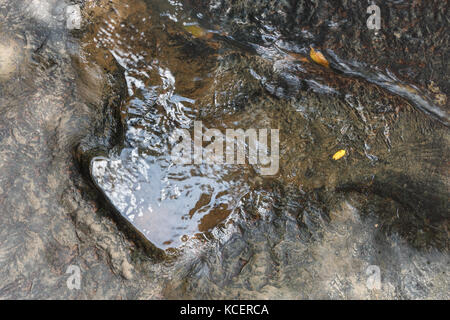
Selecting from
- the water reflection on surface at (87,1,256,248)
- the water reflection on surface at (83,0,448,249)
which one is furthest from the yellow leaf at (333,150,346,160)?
the water reflection on surface at (87,1,256,248)

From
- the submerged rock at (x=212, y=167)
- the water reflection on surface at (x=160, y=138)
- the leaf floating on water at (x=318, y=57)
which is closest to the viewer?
the submerged rock at (x=212, y=167)

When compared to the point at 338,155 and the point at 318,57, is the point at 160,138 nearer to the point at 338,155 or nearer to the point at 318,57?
the point at 338,155

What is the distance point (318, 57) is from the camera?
266cm

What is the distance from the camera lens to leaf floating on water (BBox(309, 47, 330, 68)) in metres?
2.65

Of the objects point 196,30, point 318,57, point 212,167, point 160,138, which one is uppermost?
point 196,30

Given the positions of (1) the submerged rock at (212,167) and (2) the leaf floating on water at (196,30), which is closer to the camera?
(1) the submerged rock at (212,167)

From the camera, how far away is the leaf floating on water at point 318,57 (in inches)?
104

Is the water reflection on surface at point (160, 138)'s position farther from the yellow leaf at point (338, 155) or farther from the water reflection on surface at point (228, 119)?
the yellow leaf at point (338, 155)

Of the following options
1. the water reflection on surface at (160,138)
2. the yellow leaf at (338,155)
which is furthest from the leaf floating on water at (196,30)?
the yellow leaf at (338,155)

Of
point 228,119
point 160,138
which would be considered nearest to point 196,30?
point 228,119

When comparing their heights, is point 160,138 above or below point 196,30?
below
